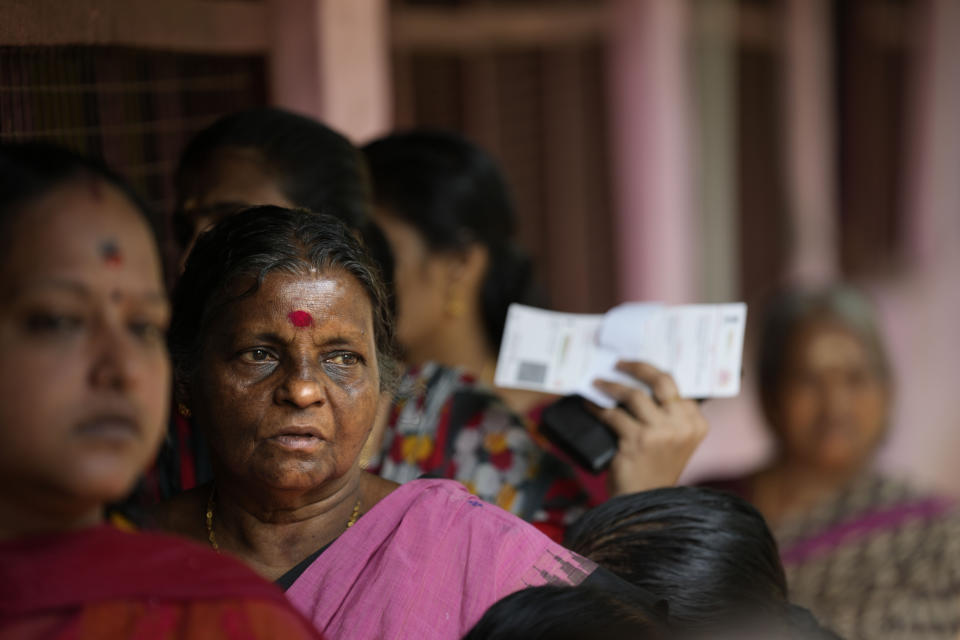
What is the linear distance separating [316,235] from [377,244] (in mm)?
748

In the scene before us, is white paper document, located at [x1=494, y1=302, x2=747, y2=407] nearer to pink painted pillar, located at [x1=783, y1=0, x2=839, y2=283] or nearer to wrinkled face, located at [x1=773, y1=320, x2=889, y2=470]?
wrinkled face, located at [x1=773, y1=320, x2=889, y2=470]

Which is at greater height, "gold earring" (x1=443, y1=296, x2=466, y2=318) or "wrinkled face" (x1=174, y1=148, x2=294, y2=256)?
"wrinkled face" (x1=174, y1=148, x2=294, y2=256)

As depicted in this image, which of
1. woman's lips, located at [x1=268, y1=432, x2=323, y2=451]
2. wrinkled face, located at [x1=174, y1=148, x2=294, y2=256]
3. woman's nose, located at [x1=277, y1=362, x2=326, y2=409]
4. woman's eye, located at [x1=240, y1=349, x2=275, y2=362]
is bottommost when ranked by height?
woman's lips, located at [x1=268, y1=432, x2=323, y2=451]

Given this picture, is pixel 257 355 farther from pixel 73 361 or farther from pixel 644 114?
pixel 644 114

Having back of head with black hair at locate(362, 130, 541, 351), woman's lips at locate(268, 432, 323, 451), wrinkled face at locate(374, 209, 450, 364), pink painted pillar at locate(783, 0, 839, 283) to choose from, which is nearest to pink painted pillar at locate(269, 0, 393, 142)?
back of head with black hair at locate(362, 130, 541, 351)

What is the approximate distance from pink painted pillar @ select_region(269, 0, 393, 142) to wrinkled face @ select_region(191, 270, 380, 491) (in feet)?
5.00

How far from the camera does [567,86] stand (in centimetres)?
471

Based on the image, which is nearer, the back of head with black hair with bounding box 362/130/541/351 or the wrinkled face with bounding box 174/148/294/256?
the wrinkled face with bounding box 174/148/294/256

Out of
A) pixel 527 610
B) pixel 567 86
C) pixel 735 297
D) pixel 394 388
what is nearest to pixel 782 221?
pixel 735 297

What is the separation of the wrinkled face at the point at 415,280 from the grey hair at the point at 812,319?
5.18 feet

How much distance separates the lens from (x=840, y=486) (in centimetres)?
391

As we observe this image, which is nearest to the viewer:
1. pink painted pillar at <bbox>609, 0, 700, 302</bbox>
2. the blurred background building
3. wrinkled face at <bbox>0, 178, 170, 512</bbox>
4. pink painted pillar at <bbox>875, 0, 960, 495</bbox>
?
wrinkled face at <bbox>0, 178, 170, 512</bbox>

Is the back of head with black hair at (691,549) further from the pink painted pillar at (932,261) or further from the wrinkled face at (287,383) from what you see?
the pink painted pillar at (932,261)

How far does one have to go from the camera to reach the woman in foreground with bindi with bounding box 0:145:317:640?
1.07 m
